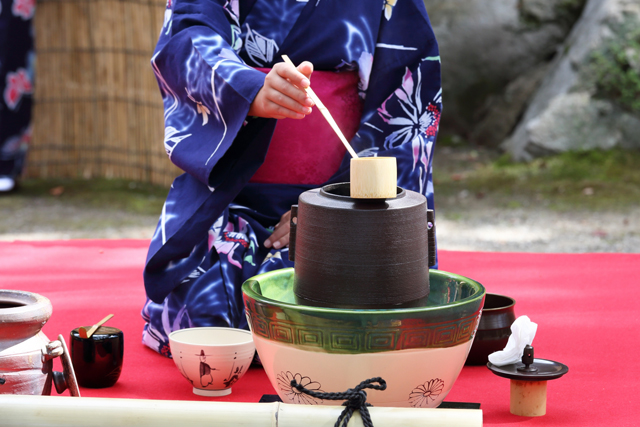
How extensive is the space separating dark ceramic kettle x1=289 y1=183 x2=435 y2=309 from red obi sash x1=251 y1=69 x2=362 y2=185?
623mm

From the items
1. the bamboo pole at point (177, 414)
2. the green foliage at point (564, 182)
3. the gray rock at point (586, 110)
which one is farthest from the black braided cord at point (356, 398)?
the gray rock at point (586, 110)

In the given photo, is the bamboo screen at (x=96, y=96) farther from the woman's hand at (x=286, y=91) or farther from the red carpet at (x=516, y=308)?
the woman's hand at (x=286, y=91)

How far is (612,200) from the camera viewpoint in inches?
181

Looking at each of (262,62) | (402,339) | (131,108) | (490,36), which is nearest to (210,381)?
(402,339)

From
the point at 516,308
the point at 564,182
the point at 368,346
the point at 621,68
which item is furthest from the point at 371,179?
the point at 621,68

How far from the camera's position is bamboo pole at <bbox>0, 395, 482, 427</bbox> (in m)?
0.93

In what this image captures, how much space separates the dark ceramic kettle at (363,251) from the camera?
39.1 inches

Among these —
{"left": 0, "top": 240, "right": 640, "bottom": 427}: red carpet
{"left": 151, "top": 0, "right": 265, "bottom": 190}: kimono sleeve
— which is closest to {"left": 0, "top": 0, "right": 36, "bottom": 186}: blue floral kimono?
{"left": 0, "top": 240, "right": 640, "bottom": 427}: red carpet

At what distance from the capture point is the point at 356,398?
0.93 metres

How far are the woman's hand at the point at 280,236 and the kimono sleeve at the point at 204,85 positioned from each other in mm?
219

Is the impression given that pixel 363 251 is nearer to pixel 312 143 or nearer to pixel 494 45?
pixel 312 143

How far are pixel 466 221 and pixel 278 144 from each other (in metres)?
3.00

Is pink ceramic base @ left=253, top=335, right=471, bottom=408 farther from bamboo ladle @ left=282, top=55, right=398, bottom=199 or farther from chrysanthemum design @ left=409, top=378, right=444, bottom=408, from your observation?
bamboo ladle @ left=282, top=55, right=398, bottom=199

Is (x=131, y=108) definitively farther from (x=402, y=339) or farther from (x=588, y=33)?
(x=402, y=339)
